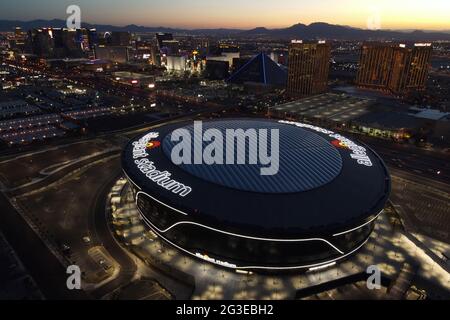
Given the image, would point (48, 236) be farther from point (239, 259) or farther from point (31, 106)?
point (31, 106)

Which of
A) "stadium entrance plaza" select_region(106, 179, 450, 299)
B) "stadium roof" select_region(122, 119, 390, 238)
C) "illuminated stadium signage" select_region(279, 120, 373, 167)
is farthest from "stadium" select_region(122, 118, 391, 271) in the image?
"illuminated stadium signage" select_region(279, 120, 373, 167)

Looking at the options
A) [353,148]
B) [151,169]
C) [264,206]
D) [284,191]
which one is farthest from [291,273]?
[353,148]

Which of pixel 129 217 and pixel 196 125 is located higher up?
pixel 196 125

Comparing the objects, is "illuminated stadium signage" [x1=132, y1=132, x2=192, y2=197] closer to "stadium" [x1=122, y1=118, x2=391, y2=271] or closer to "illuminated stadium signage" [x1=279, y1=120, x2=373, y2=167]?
"stadium" [x1=122, y1=118, x2=391, y2=271]

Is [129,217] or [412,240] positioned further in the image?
[129,217]

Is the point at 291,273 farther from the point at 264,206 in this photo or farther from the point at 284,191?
the point at 284,191

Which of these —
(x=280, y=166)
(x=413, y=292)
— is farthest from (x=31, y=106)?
(x=413, y=292)

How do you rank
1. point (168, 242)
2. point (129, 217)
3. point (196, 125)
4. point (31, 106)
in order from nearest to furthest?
point (168, 242)
point (129, 217)
point (196, 125)
point (31, 106)

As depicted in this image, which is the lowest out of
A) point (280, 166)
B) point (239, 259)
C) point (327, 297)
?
point (327, 297)
